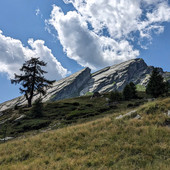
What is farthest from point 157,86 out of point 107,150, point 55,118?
point 107,150

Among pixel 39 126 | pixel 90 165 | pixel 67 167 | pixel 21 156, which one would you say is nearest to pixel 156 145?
pixel 90 165

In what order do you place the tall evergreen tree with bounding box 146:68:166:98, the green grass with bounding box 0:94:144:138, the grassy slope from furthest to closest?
the tall evergreen tree with bounding box 146:68:166:98
the green grass with bounding box 0:94:144:138
the grassy slope

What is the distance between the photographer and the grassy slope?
493 centimetres

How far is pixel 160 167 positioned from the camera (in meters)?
4.31

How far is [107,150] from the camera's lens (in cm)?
585

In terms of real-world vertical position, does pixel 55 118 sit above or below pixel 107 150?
above

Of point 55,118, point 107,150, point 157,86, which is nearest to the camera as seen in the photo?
point 107,150

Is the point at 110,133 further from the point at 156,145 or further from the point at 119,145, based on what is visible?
the point at 156,145

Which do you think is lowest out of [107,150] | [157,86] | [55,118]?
[107,150]

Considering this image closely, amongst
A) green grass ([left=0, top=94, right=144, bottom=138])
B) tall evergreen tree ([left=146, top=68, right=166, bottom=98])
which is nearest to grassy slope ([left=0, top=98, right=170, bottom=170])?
green grass ([left=0, top=94, right=144, bottom=138])

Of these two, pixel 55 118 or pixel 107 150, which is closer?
pixel 107 150

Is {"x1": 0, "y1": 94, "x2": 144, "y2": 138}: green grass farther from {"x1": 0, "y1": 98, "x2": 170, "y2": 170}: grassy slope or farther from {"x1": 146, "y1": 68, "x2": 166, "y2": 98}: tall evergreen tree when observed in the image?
{"x1": 146, "y1": 68, "x2": 166, "y2": 98}: tall evergreen tree

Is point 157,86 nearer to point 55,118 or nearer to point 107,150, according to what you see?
point 55,118

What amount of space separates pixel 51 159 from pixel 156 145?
5063 millimetres
